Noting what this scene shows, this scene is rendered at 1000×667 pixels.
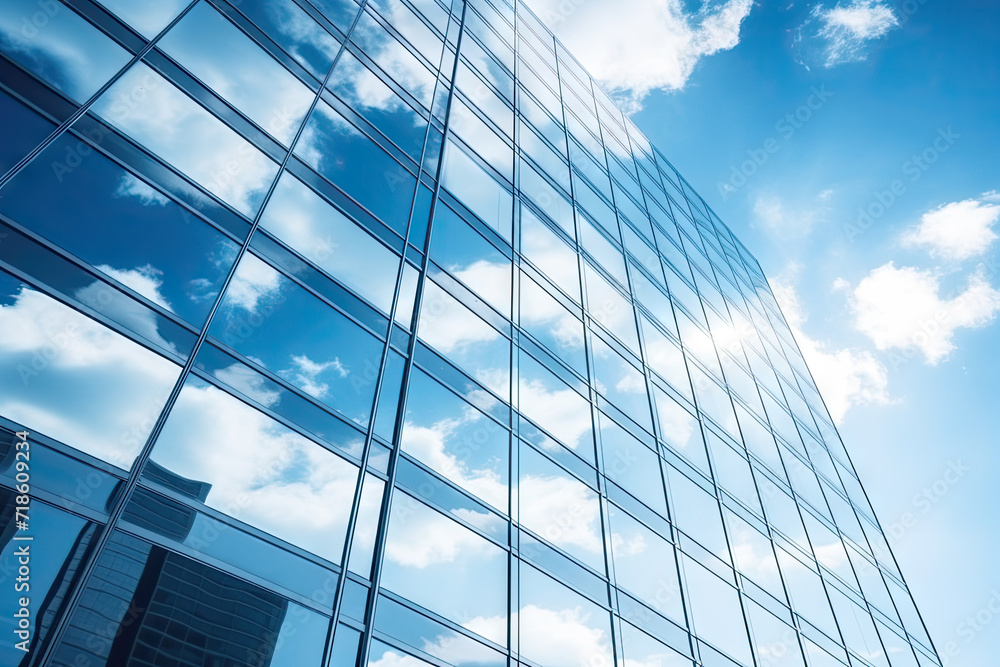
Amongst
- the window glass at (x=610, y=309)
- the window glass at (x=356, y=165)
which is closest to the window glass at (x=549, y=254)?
the window glass at (x=610, y=309)

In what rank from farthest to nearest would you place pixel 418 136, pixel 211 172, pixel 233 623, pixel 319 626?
pixel 418 136, pixel 211 172, pixel 319 626, pixel 233 623

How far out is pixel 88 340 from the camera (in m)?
6.98

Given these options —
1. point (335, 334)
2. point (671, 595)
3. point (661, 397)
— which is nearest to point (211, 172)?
point (335, 334)

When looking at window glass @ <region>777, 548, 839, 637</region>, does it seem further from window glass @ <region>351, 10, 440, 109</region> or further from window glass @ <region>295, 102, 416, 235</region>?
window glass @ <region>351, 10, 440, 109</region>

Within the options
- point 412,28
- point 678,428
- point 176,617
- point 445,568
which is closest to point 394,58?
point 412,28

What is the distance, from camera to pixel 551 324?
1535 cm

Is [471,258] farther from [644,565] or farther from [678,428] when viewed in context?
[678,428]

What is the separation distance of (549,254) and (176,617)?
12.5 metres

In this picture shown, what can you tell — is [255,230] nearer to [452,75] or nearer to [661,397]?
[452,75]

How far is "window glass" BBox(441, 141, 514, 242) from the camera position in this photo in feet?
48.5

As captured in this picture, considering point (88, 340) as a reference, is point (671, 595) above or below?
above

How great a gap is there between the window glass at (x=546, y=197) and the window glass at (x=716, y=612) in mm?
9475

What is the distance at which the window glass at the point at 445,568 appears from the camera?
8.85 metres

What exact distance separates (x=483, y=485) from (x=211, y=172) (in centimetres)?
630
